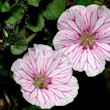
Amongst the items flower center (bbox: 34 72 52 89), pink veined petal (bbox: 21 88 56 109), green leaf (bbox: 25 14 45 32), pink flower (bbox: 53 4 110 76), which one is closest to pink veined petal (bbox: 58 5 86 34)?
pink flower (bbox: 53 4 110 76)

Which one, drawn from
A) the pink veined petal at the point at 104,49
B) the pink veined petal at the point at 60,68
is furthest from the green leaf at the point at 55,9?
the pink veined petal at the point at 104,49

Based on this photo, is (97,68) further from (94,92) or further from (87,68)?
(94,92)

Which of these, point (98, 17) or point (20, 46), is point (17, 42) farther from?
point (98, 17)

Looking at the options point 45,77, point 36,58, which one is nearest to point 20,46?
point 36,58

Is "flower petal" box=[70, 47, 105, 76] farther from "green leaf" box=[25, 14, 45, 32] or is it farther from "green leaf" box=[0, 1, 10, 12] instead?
"green leaf" box=[0, 1, 10, 12]

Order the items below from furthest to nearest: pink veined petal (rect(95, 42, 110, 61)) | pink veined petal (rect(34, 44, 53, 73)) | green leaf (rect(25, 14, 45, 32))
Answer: green leaf (rect(25, 14, 45, 32)) → pink veined petal (rect(95, 42, 110, 61)) → pink veined petal (rect(34, 44, 53, 73))
